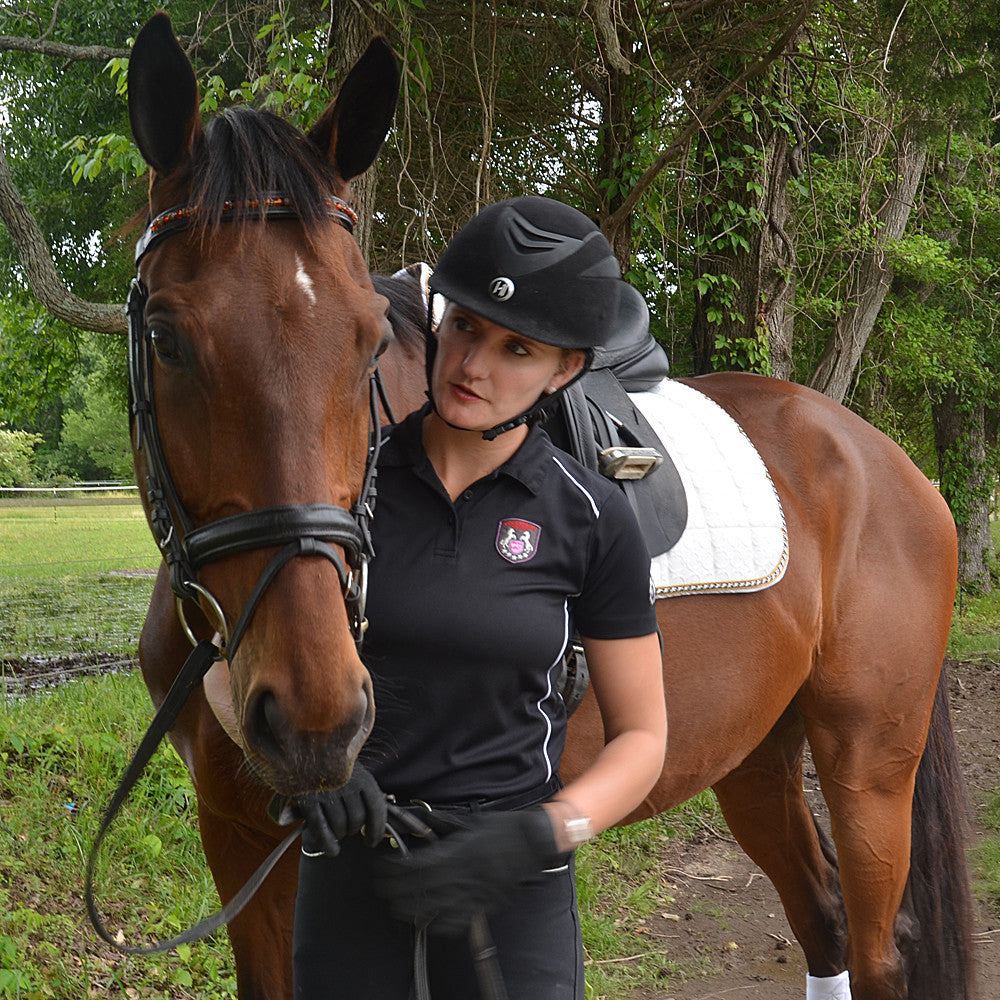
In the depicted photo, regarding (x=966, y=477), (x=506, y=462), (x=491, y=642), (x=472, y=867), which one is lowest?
(x=966, y=477)

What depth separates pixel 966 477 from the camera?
1326 cm

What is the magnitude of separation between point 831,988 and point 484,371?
8.53 feet

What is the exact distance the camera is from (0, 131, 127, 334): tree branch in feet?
18.5

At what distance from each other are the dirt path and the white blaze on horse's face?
3.02 m

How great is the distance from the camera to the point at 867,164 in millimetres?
6367

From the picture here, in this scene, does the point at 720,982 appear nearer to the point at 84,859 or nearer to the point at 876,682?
the point at 876,682

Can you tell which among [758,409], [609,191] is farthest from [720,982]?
[609,191]

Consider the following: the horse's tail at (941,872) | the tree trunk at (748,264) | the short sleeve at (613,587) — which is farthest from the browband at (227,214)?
the tree trunk at (748,264)

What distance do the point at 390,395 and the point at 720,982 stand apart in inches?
109

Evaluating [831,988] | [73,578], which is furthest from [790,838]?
[73,578]

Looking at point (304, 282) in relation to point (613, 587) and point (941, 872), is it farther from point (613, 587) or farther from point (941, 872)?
point (941, 872)

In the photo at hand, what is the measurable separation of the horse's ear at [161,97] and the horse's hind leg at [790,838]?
99.0 inches

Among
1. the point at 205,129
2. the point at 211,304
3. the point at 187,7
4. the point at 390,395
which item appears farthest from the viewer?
the point at 187,7

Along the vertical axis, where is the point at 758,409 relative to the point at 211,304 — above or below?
below
